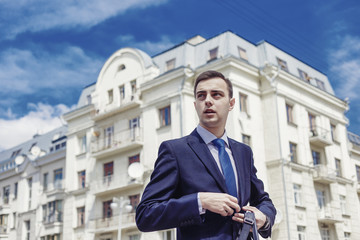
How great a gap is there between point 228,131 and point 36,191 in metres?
20.3

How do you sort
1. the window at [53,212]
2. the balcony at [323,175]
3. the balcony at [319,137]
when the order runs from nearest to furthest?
the balcony at [323,175] < the balcony at [319,137] < the window at [53,212]

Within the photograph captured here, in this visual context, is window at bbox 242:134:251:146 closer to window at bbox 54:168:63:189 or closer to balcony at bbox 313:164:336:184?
balcony at bbox 313:164:336:184

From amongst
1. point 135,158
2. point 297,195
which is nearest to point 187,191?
point 297,195

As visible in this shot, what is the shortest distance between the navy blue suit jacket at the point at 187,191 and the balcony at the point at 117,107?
2796 centimetres

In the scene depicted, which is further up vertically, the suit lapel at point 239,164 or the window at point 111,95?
the window at point 111,95

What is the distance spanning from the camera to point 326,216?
1171 inches

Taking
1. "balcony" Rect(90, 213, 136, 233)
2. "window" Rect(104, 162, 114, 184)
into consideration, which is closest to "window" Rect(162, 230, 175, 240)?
"balcony" Rect(90, 213, 136, 233)

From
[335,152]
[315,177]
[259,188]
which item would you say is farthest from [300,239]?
[259,188]

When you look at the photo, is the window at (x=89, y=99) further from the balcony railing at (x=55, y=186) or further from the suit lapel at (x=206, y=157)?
the suit lapel at (x=206, y=157)

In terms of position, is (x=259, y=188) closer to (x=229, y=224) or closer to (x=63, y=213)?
(x=229, y=224)

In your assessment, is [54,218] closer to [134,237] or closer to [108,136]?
[108,136]

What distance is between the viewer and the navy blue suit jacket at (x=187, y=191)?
2.75m

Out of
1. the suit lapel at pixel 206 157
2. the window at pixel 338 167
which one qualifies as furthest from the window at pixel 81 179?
the suit lapel at pixel 206 157

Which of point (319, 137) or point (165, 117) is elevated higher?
point (165, 117)
